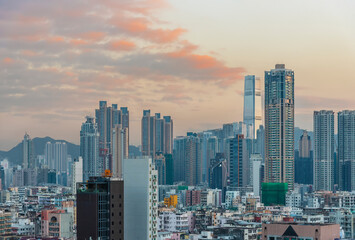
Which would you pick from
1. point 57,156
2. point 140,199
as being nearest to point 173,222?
point 140,199

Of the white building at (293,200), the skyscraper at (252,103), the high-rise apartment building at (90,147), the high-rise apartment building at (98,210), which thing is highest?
the skyscraper at (252,103)

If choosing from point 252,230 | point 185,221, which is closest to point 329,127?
point 185,221

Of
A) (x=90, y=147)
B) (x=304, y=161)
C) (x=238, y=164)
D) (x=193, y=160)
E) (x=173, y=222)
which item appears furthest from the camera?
(x=193, y=160)

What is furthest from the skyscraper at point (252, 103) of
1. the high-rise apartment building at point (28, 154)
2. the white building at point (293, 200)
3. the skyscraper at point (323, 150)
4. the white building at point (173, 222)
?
the white building at point (173, 222)

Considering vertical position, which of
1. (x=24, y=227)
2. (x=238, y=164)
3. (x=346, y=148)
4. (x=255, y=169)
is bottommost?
(x=24, y=227)

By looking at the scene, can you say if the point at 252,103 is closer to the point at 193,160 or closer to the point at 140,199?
the point at 193,160

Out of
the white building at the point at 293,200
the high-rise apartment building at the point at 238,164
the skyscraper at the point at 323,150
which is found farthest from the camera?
the skyscraper at the point at 323,150

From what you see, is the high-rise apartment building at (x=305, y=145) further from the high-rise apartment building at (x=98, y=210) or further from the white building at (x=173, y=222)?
the high-rise apartment building at (x=98, y=210)

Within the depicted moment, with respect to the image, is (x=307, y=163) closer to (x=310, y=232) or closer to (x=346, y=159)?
(x=346, y=159)
